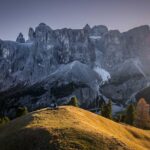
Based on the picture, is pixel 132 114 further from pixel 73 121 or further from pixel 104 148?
pixel 104 148

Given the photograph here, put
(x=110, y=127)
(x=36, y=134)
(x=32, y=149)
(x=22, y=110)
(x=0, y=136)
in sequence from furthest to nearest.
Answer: (x=22, y=110)
(x=110, y=127)
(x=0, y=136)
(x=36, y=134)
(x=32, y=149)

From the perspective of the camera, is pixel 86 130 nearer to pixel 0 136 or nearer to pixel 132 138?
pixel 0 136

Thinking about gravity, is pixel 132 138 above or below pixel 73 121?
below

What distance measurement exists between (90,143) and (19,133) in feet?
42.7

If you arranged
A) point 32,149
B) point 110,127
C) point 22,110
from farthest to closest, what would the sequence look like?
1. point 22,110
2. point 110,127
3. point 32,149

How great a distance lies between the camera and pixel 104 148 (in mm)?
50438

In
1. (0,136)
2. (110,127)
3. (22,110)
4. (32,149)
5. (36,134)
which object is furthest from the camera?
(22,110)

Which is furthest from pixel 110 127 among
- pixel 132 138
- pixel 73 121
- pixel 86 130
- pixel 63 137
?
pixel 63 137

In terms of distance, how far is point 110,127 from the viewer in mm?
72875

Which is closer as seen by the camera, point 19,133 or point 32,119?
point 19,133

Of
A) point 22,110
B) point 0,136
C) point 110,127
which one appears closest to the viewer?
point 0,136

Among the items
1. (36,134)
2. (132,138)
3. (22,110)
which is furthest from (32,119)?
(22,110)

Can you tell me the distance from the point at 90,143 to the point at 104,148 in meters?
2.31

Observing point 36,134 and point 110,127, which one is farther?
point 110,127
